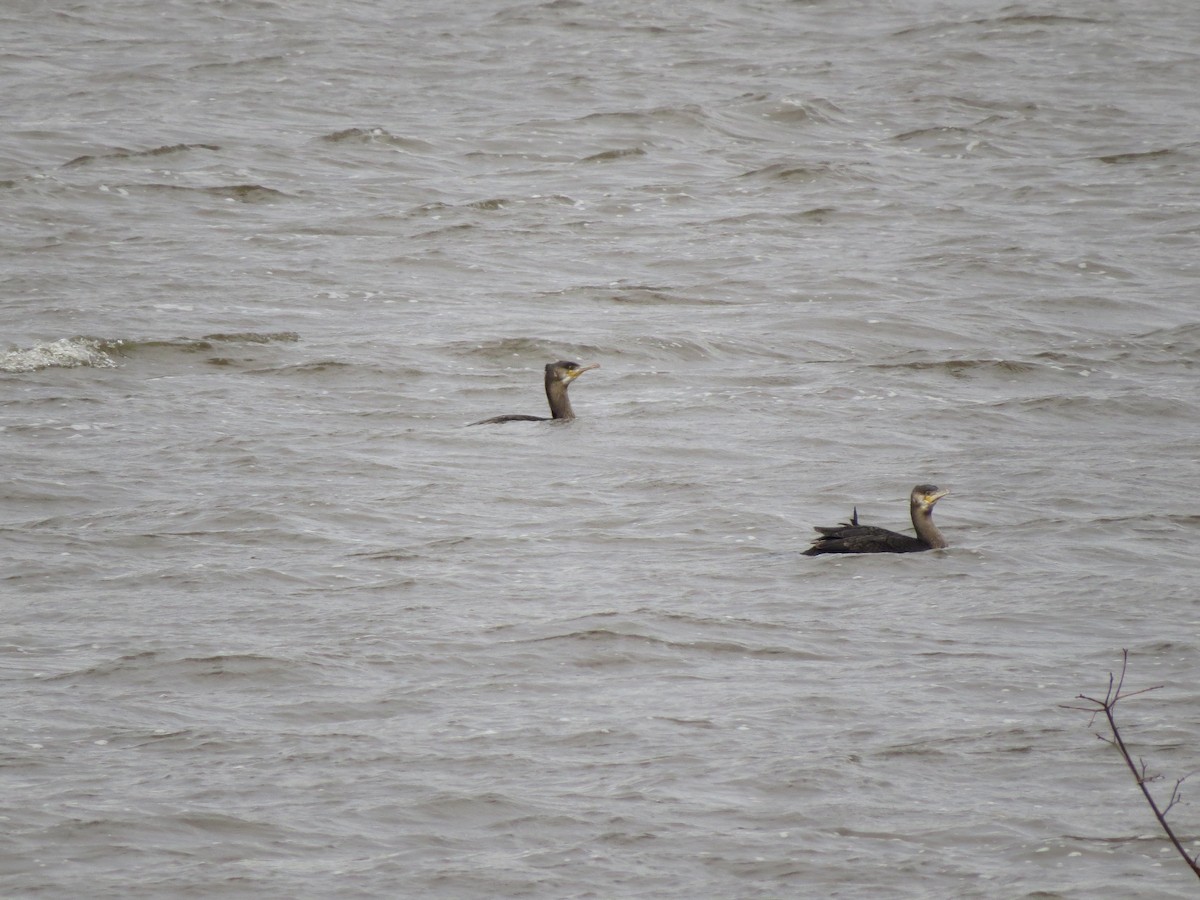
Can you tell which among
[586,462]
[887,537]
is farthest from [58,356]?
[887,537]

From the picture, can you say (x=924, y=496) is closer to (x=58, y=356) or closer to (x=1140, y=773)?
(x=1140, y=773)

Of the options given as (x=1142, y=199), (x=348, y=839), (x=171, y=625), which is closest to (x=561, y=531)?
(x=171, y=625)

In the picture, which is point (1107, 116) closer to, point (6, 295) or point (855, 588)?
point (6, 295)

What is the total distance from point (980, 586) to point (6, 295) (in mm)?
11155

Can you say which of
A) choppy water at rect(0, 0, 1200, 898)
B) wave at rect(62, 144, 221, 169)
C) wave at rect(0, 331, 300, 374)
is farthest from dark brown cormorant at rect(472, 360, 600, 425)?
wave at rect(62, 144, 221, 169)

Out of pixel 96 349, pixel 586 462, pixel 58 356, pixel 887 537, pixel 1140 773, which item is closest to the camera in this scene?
pixel 1140 773

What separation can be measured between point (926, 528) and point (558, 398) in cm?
455

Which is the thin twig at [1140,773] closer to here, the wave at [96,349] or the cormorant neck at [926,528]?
the cormorant neck at [926,528]

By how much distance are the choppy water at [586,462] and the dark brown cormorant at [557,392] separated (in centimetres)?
27

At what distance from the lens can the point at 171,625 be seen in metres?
10.1

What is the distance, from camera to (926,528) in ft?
38.3

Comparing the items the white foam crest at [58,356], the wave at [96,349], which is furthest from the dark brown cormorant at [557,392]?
the white foam crest at [58,356]

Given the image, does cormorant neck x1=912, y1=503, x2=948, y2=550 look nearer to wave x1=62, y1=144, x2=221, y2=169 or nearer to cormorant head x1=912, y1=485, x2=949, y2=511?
cormorant head x1=912, y1=485, x2=949, y2=511

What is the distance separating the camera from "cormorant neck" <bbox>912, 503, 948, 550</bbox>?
38.3 ft
